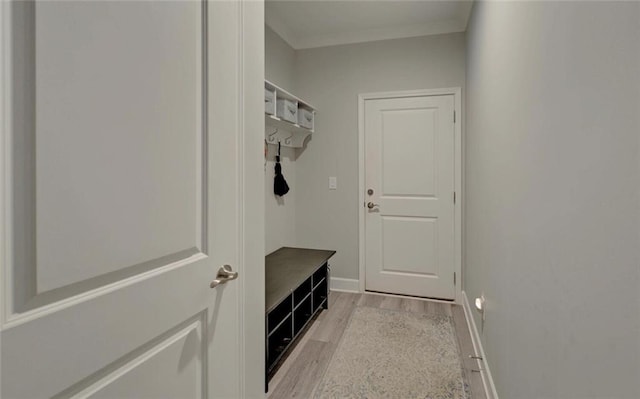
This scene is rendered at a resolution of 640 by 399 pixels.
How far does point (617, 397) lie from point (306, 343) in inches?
80.2

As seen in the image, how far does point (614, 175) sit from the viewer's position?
636 millimetres

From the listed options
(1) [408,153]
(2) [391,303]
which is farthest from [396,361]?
(1) [408,153]

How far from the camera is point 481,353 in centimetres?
209

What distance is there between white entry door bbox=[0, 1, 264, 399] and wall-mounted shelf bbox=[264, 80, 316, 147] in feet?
4.31

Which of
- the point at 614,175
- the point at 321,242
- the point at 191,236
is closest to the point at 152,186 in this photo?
the point at 191,236

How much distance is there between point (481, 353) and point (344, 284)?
64.9 inches

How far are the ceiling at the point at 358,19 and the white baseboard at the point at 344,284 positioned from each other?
243cm

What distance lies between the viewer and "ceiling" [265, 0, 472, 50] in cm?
285

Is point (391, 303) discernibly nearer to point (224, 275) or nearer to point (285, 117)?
point (285, 117)

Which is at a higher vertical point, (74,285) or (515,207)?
(515,207)

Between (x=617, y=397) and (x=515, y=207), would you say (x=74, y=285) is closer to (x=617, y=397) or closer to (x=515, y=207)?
(x=617, y=397)

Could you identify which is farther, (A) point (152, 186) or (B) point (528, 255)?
(B) point (528, 255)

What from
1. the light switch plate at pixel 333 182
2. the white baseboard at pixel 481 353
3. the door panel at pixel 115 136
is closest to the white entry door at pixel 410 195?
the light switch plate at pixel 333 182

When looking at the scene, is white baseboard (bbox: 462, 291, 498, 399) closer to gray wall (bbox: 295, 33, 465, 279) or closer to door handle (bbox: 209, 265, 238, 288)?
gray wall (bbox: 295, 33, 465, 279)
